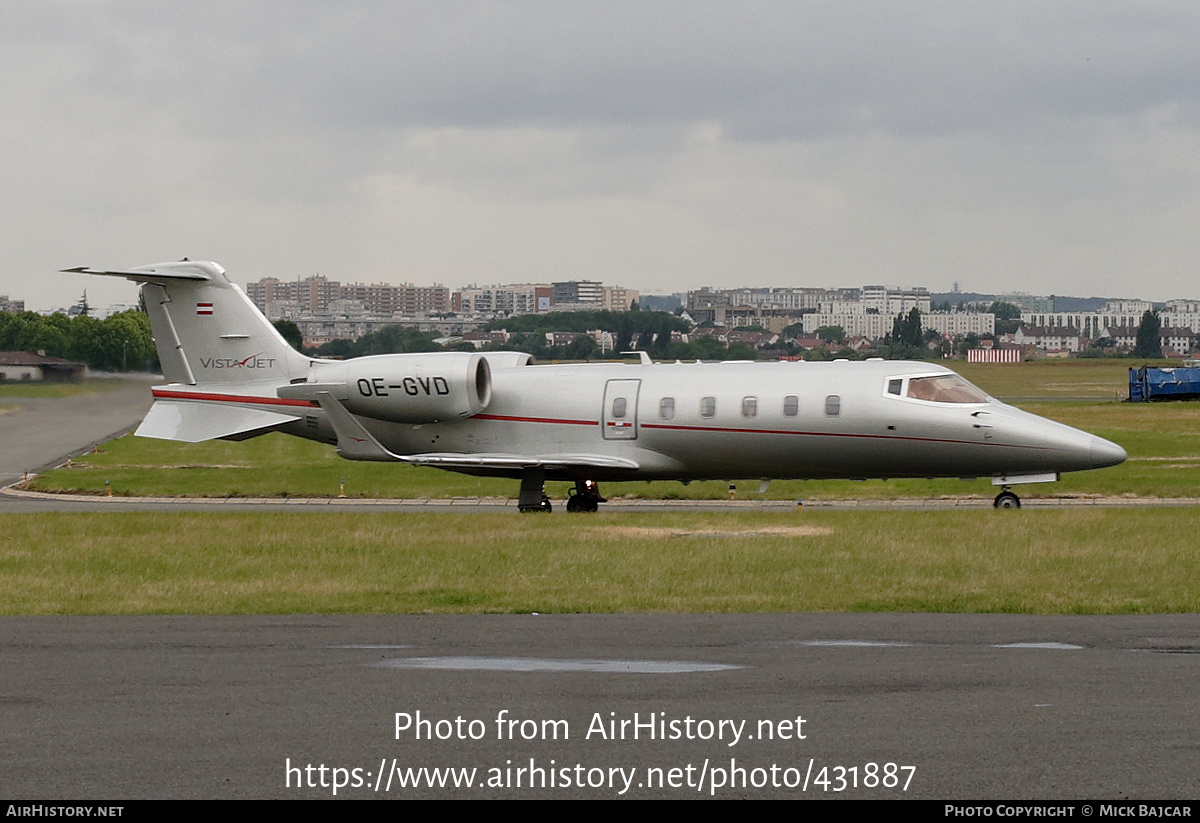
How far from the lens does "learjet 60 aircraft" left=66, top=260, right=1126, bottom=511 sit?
28844 millimetres

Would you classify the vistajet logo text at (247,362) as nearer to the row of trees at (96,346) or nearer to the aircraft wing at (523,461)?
the aircraft wing at (523,461)

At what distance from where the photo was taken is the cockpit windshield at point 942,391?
95.2 feet

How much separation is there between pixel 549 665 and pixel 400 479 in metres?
29.4

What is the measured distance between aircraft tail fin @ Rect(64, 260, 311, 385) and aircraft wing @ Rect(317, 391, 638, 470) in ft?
8.26

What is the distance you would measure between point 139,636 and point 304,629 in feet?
4.99

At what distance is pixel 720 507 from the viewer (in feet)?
111

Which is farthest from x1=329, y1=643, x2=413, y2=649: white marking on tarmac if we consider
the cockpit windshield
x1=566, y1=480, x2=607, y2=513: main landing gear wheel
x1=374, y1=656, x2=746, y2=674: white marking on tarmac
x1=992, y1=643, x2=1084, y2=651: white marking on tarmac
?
x1=566, y1=480, x2=607, y2=513: main landing gear wheel

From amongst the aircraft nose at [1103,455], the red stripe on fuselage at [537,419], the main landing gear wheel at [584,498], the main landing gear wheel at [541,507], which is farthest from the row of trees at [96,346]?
the aircraft nose at [1103,455]

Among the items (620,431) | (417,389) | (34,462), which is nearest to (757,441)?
(620,431)

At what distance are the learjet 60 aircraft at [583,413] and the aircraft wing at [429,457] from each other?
4 cm

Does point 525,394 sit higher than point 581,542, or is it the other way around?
point 525,394

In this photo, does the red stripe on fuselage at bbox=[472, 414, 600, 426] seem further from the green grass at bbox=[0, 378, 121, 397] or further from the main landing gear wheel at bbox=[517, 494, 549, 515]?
the green grass at bbox=[0, 378, 121, 397]

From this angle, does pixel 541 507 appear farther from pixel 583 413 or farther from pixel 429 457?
pixel 429 457

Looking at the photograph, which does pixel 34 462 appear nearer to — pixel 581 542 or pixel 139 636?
pixel 581 542
